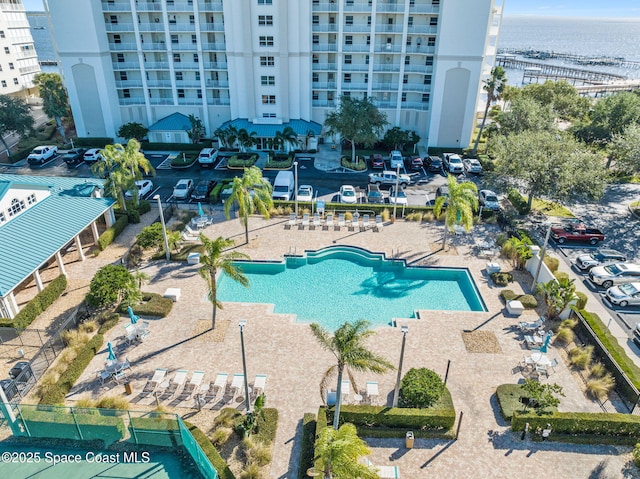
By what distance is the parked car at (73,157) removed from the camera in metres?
49.6

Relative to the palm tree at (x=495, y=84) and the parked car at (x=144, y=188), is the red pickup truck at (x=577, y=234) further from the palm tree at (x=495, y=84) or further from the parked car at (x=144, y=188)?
the parked car at (x=144, y=188)

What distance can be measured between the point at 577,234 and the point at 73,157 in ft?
167

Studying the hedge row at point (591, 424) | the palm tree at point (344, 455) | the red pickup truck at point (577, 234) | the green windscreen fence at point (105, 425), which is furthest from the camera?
the red pickup truck at point (577, 234)

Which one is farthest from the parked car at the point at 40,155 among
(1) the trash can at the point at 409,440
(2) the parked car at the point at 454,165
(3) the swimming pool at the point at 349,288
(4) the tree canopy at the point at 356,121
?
(1) the trash can at the point at 409,440

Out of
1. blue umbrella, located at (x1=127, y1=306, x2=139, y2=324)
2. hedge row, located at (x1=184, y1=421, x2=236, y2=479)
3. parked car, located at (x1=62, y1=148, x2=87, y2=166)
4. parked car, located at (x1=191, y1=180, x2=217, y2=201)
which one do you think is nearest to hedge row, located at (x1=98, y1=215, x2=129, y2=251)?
parked car, located at (x1=191, y1=180, x2=217, y2=201)

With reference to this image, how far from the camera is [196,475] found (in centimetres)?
1808

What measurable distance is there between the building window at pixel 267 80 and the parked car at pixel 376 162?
15.1m

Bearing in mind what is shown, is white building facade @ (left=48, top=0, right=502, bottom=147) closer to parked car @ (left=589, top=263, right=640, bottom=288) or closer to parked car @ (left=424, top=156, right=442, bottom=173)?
parked car @ (left=424, top=156, right=442, bottom=173)

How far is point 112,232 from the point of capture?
34.3 m

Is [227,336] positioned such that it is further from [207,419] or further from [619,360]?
[619,360]

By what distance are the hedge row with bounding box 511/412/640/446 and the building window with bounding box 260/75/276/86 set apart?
149 ft

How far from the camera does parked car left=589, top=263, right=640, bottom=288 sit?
3031cm

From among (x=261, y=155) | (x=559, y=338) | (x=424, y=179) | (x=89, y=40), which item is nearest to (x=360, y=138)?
(x=424, y=179)

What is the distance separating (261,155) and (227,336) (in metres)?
31.8
